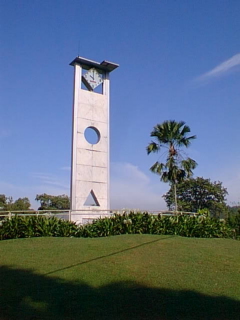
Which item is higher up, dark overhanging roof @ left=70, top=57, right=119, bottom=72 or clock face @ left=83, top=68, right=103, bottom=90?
dark overhanging roof @ left=70, top=57, right=119, bottom=72

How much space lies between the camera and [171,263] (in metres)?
7.82

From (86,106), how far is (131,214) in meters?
8.16

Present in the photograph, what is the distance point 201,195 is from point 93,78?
28.5 metres

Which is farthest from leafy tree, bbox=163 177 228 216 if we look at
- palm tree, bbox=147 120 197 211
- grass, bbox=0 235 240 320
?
grass, bbox=0 235 240 320

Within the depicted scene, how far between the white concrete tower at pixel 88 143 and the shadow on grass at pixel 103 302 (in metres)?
11.5

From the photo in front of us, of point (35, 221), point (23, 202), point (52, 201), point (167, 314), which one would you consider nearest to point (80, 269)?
point (167, 314)

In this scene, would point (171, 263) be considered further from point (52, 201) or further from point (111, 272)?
point (52, 201)

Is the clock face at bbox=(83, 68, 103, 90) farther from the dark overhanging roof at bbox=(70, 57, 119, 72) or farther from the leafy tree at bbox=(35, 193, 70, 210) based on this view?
the leafy tree at bbox=(35, 193, 70, 210)

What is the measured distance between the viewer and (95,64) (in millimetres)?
20422

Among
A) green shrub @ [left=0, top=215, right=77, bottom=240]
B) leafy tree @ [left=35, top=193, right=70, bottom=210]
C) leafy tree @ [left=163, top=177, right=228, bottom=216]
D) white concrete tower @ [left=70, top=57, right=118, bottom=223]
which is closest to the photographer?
green shrub @ [left=0, top=215, right=77, bottom=240]

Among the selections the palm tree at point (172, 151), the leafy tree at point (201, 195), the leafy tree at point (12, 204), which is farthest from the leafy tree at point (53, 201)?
the palm tree at point (172, 151)

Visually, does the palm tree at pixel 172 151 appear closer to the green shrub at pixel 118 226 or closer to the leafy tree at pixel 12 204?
the green shrub at pixel 118 226

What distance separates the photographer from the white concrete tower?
1853 cm

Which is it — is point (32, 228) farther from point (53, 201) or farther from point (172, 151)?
point (53, 201)
